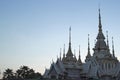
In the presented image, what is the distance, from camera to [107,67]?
66.4m

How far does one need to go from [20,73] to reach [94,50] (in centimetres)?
2156

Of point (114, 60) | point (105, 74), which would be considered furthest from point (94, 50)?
point (105, 74)

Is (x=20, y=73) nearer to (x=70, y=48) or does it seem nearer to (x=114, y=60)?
(x=70, y=48)

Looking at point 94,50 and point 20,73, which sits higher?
point 94,50

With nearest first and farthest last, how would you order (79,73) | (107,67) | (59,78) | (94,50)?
(59,78), (79,73), (107,67), (94,50)

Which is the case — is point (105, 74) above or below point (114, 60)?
below

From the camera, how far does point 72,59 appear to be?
5819cm

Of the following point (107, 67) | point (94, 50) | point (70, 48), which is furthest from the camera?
point (94, 50)

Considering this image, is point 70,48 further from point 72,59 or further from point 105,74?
point 105,74

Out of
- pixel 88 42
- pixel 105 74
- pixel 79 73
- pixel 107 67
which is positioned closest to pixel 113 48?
pixel 88 42

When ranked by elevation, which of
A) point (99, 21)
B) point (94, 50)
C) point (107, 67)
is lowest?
point (107, 67)

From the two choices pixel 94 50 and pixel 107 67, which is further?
pixel 94 50

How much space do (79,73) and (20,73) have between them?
22766mm

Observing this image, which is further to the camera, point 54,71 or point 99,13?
point 99,13
